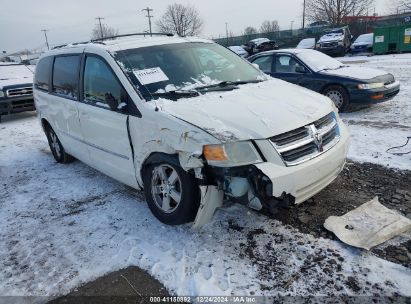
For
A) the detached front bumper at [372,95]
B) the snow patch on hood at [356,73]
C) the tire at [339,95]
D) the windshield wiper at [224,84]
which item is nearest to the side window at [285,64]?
the snow patch on hood at [356,73]

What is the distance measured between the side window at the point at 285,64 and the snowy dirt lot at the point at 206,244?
12.0 feet

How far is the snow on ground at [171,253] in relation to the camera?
280 centimetres

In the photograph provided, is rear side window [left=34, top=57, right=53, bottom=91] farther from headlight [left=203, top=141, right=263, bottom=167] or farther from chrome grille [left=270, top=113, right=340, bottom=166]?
chrome grille [left=270, top=113, right=340, bottom=166]

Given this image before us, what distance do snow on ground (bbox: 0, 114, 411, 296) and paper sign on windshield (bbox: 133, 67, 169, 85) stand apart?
148 centimetres

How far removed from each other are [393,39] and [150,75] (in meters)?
22.1

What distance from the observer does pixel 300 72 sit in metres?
8.29

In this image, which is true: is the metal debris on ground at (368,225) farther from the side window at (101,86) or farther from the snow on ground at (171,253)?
the side window at (101,86)

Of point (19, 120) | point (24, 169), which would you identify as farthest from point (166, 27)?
point (24, 169)

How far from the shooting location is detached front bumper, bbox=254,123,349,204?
2.93 metres

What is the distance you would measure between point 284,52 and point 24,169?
621 cm

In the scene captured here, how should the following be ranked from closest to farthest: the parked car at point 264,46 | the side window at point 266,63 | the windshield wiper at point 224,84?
the windshield wiper at point 224,84
the side window at point 266,63
the parked car at point 264,46

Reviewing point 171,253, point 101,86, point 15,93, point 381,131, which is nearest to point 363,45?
point 381,131

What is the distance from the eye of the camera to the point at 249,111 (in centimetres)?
329

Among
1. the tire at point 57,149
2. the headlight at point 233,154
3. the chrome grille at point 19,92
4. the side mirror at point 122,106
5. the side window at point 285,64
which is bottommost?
the tire at point 57,149
